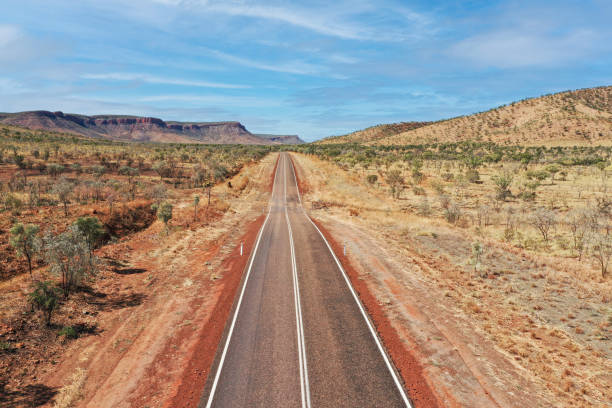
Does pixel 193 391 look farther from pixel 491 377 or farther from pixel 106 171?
pixel 106 171

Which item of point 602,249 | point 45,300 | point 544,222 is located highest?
point 544,222

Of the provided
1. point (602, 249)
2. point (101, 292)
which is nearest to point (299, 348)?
point (101, 292)

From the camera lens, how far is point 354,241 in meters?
26.8

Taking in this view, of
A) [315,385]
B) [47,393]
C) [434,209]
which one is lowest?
[47,393]

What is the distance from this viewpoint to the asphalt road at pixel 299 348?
32.8ft

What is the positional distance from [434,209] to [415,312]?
2705 centimetres

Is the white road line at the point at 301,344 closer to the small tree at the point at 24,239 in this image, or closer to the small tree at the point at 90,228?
the small tree at the point at 90,228

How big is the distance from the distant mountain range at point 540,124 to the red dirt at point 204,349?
397 ft

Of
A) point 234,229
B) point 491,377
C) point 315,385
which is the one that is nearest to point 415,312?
point 491,377

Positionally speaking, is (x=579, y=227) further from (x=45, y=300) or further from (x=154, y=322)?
(x=45, y=300)

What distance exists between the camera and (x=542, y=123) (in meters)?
116

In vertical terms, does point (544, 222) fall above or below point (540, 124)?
below

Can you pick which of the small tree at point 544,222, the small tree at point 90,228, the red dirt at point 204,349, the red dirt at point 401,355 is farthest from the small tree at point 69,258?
the small tree at point 544,222

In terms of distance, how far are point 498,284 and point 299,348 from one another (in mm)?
13789
